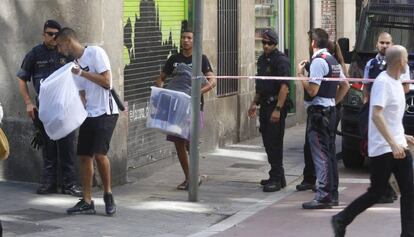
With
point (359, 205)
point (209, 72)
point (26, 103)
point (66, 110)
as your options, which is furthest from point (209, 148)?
point (359, 205)

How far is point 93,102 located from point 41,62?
1431mm

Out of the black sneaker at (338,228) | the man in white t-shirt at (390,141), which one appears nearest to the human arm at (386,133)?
the man in white t-shirt at (390,141)

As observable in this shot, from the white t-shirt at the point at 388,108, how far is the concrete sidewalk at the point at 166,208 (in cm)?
146

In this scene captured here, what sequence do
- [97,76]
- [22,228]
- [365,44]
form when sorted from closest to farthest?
[22,228], [97,76], [365,44]

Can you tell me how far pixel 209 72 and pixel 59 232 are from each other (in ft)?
10.6

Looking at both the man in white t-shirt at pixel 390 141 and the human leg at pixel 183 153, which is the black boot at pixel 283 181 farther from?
the man in white t-shirt at pixel 390 141

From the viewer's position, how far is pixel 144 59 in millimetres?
12438

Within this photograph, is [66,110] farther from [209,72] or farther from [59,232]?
[209,72]

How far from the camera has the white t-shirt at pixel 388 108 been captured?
7680 millimetres

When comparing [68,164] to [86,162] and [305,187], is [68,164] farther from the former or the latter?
[305,187]

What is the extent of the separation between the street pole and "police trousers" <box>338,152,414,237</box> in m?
2.70

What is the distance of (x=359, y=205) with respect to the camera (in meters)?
7.95

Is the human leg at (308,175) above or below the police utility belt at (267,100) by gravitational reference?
below

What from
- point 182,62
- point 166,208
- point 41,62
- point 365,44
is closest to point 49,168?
point 41,62
